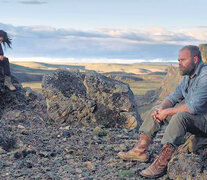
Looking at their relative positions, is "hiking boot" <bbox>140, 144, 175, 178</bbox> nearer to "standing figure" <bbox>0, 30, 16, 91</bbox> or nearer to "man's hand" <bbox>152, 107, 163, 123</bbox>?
"man's hand" <bbox>152, 107, 163, 123</bbox>

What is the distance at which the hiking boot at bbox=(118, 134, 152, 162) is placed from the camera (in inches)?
342

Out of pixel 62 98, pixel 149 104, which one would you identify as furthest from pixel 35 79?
pixel 62 98

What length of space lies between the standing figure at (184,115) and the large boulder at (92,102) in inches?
225

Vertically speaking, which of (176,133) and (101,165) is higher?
(176,133)

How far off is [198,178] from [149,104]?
201 ft

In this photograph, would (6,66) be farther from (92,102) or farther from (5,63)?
(92,102)

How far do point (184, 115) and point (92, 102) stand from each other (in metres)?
7.11

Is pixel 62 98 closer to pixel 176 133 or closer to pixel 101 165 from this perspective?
pixel 101 165

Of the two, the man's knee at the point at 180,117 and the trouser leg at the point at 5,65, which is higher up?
the trouser leg at the point at 5,65

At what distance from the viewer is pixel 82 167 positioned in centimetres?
898

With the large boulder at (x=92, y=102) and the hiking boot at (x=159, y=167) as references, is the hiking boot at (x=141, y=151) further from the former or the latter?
the large boulder at (x=92, y=102)

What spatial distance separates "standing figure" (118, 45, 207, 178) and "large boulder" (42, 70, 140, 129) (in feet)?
18.8

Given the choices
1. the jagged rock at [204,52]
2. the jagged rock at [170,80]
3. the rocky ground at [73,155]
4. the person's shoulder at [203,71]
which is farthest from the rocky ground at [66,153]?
the jagged rock at [170,80]

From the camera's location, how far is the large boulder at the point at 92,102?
47.5 ft
